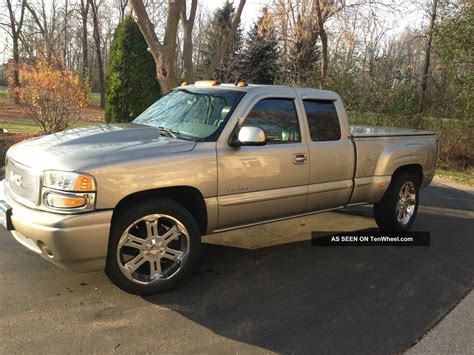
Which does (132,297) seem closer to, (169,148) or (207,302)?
(207,302)

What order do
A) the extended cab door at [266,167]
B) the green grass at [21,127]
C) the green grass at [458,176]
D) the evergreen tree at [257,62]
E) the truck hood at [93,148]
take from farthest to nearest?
the evergreen tree at [257,62], the green grass at [21,127], the green grass at [458,176], the extended cab door at [266,167], the truck hood at [93,148]

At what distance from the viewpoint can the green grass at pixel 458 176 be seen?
11.0 metres

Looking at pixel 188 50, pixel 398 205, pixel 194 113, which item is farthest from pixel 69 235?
pixel 188 50

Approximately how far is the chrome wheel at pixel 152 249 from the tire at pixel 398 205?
308 cm

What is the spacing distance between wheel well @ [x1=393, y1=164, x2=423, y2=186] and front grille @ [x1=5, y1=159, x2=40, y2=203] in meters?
4.43

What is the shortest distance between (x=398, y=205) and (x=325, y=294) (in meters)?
2.49

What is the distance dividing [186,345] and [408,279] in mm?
2488

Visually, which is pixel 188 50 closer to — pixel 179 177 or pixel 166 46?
pixel 166 46

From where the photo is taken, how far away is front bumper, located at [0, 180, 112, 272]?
3.21 metres

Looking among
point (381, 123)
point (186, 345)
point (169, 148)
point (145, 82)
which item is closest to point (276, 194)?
point (169, 148)

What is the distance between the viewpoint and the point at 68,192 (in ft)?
10.7

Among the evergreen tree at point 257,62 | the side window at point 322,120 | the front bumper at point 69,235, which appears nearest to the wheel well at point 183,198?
the front bumper at point 69,235

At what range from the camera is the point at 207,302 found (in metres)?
3.71

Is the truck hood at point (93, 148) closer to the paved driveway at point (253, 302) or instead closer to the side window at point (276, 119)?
the side window at point (276, 119)
